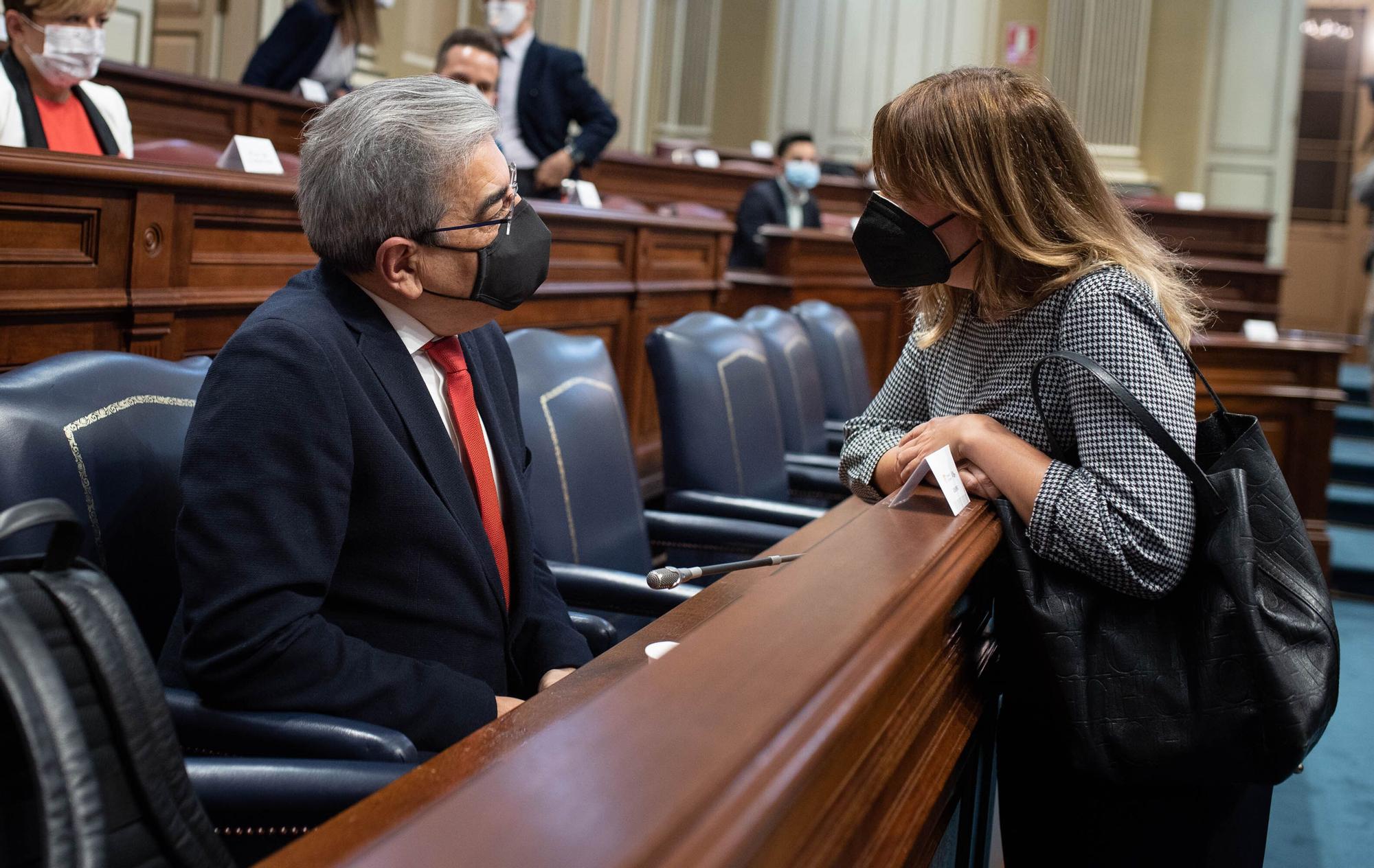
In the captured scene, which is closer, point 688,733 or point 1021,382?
point 688,733

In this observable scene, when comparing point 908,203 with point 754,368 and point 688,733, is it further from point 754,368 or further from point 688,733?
point 754,368

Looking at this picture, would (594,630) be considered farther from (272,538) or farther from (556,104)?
(556,104)

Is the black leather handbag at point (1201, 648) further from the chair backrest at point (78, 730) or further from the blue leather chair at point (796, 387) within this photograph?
the blue leather chair at point (796, 387)

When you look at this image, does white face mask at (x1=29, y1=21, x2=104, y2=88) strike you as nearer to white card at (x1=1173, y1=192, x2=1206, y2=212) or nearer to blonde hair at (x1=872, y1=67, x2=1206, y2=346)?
blonde hair at (x1=872, y1=67, x2=1206, y2=346)

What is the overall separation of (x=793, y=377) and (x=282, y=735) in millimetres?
2205

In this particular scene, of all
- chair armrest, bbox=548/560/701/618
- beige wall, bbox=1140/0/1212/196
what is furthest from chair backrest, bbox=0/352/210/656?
beige wall, bbox=1140/0/1212/196

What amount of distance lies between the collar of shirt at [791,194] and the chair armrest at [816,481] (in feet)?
12.9

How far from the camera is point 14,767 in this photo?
71 cm

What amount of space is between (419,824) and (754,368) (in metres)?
2.29

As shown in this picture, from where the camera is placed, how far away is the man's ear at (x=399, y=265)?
4.62ft

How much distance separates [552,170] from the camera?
4.97 meters

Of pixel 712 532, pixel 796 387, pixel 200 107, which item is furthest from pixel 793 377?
pixel 200 107

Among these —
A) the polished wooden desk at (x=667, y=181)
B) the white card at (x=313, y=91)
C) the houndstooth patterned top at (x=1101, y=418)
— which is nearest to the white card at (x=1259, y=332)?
the houndstooth patterned top at (x=1101, y=418)

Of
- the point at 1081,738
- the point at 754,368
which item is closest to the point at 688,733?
the point at 1081,738
